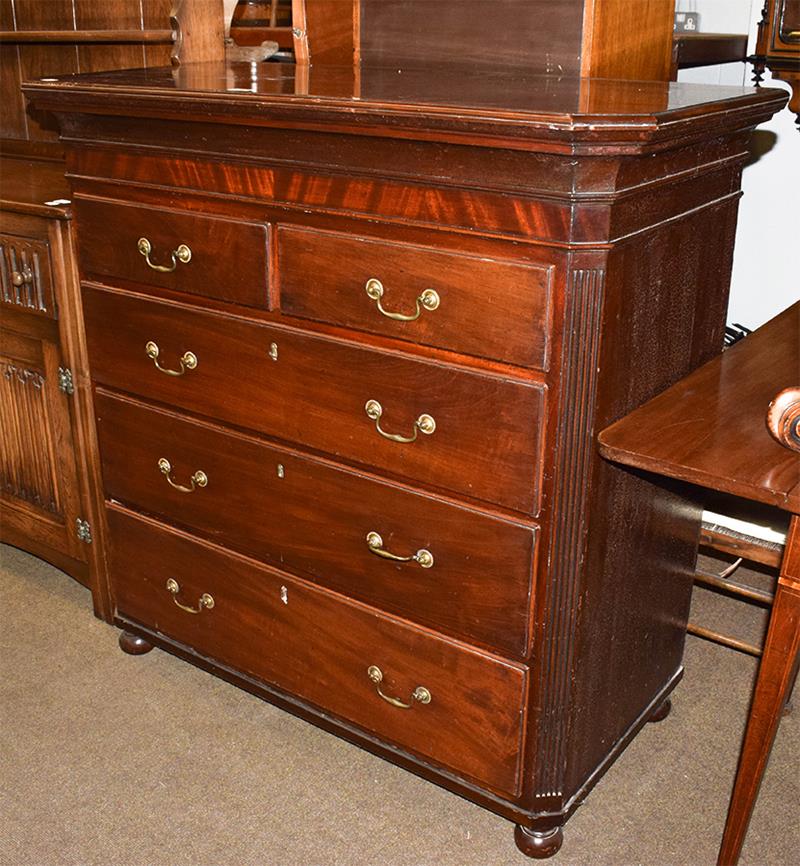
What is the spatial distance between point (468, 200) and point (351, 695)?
1108 mm

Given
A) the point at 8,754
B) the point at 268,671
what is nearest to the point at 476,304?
the point at 268,671

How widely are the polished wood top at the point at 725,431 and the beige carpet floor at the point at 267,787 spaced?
0.91 metres

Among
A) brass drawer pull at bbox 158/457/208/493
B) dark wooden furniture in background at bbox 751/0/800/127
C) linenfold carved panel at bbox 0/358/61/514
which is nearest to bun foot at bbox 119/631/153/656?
linenfold carved panel at bbox 0/358/61/514

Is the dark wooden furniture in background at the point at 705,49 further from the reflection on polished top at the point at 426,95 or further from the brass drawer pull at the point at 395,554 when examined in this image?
the brass drawer pull at the point at 395,554

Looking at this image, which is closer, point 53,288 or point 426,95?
point 426,95

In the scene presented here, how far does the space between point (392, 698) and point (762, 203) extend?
5.84 ft

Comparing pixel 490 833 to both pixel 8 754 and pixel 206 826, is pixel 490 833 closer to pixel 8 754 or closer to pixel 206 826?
pixel 206 826

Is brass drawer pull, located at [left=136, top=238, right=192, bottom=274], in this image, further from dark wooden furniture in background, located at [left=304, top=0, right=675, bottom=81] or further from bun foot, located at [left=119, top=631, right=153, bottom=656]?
bun foot, located at [left=119, top=631, right=153, bottom=656]

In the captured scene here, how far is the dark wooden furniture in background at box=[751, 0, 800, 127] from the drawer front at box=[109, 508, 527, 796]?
60.0 inches

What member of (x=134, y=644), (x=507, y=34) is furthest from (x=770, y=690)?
(x=134, y=644)

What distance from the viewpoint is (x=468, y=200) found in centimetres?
170

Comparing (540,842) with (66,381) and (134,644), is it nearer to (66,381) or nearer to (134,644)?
(134,644)

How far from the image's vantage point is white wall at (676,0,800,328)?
286cm

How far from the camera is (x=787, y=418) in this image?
155cm
